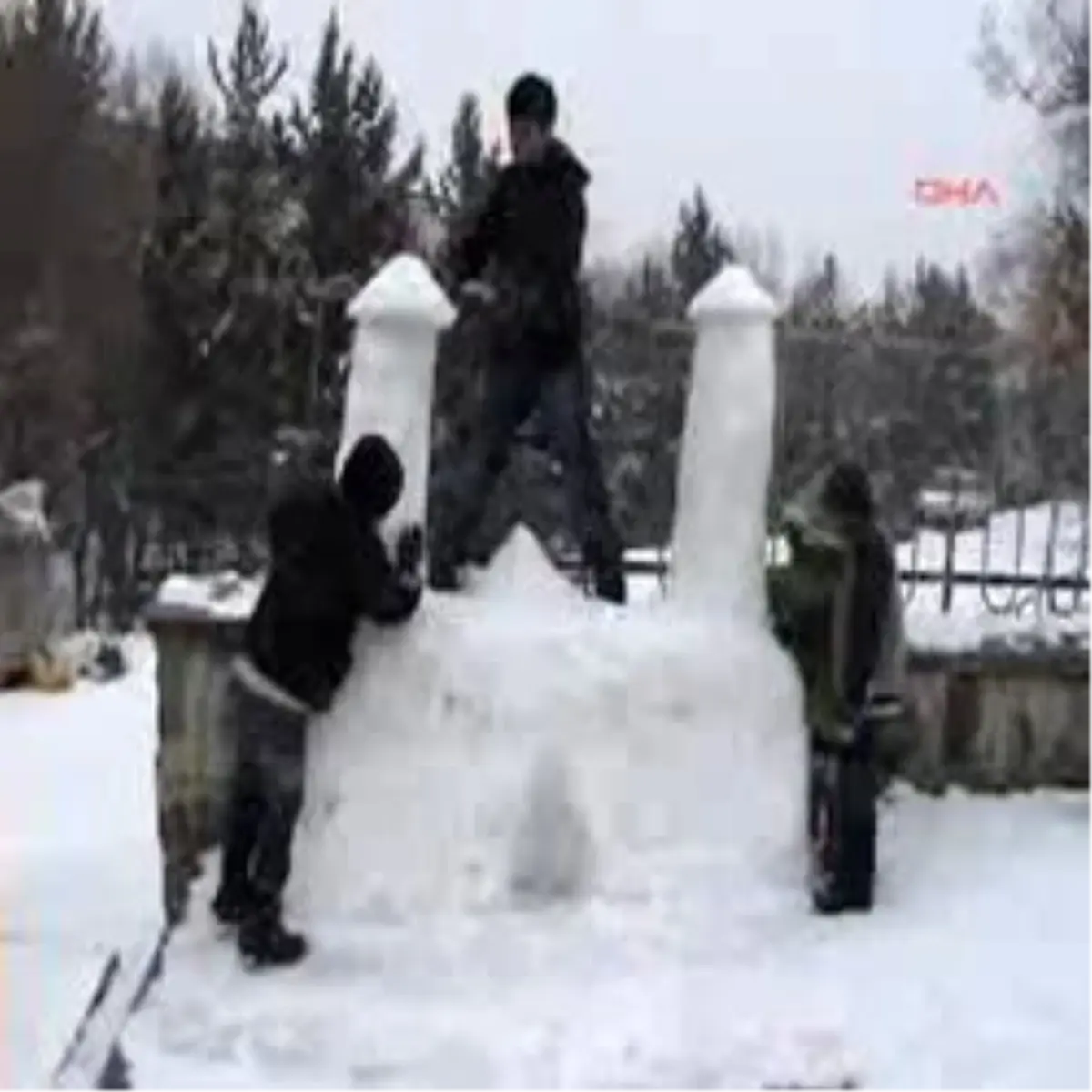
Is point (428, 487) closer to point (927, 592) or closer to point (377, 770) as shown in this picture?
point (377, 770)

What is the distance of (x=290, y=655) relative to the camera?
7.12m

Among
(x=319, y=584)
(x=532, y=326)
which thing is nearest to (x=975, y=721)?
(x=532, y=326)

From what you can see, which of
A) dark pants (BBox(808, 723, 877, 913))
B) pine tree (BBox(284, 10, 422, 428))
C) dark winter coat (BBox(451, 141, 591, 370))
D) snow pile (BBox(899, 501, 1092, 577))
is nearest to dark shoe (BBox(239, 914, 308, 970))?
dark pants (BBox(808, 723, 877, 913))

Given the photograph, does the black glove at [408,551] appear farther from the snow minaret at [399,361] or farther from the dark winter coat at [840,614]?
the dark winter coat at [840,614]

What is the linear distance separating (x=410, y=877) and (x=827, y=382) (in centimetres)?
414

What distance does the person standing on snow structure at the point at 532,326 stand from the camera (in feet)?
27.0

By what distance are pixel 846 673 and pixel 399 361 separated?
1850 mm

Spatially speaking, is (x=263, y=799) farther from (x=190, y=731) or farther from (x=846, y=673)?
(x=846, y=673)

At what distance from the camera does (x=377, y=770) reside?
7.44 m

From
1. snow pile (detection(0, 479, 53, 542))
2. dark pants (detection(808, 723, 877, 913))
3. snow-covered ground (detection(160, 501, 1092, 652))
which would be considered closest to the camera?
dark pants (detection(808, 723, 877, 913))

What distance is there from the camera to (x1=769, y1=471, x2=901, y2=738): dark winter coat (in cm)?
750

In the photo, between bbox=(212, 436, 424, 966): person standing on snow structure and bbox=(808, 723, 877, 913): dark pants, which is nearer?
bbox=(212, 436, 424, 966): person standing on snow structure

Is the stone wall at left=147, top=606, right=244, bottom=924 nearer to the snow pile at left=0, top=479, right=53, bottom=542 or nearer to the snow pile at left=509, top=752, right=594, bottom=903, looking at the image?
the snow pile at left=509, top=752, right=594, bottom=903

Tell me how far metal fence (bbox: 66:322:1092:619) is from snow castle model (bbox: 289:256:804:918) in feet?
5.58
